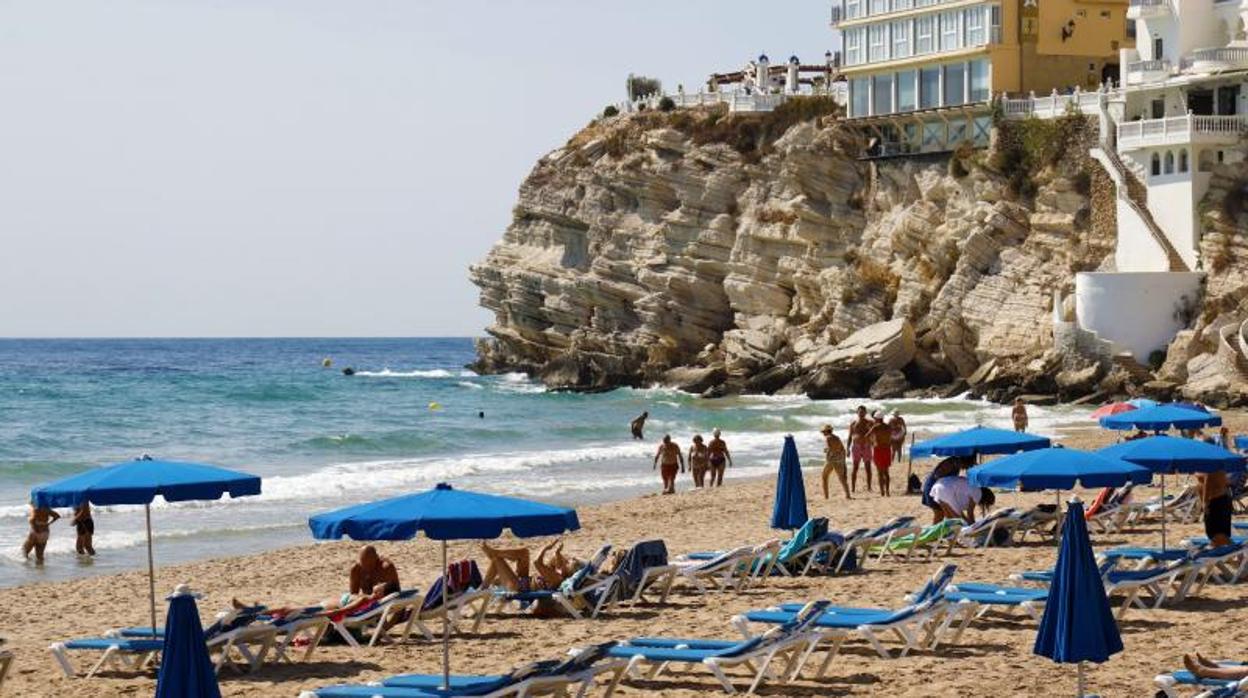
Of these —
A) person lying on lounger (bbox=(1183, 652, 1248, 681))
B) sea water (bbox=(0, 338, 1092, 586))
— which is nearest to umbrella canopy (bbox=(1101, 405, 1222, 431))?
person lying on lounger (bbox=(1183, 652, 1248, 681))

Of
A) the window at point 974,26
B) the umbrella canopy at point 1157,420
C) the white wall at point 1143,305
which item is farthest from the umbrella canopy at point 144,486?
the window at point 974,26

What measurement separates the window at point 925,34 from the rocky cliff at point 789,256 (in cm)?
318

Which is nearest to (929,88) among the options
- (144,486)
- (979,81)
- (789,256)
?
(979,81)

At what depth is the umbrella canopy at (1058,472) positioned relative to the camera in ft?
51.6

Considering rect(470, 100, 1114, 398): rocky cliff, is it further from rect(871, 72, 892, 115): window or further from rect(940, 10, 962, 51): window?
rect(940, 10, 962, 51): window

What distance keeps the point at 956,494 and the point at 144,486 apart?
992 cm

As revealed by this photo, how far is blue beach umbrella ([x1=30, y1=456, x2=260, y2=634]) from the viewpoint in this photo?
13.8 metres

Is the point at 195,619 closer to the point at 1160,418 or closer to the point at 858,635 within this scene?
the point at 858,635

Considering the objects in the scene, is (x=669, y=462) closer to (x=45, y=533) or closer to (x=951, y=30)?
(x=45, y=533)

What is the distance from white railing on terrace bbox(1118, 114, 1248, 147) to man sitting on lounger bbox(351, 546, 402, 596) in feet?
Result: 116

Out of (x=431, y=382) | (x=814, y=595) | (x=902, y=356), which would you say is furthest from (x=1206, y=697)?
(x=431, y=382)

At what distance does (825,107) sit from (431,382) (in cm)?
2862

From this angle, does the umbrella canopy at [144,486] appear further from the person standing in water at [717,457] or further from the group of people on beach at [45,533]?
the person standing in water at [717,457]

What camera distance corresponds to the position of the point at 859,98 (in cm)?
5834
